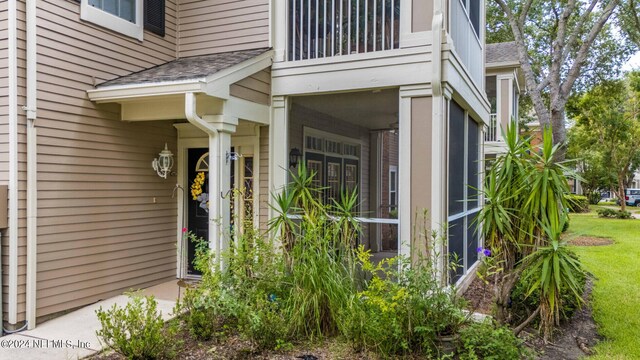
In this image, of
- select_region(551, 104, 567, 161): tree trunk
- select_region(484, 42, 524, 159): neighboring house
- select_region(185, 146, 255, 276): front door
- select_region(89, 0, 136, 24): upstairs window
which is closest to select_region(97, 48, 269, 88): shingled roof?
select_region(89, 0, 136, 24): upstairs window

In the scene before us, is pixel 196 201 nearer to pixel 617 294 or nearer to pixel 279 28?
pixel 279 28

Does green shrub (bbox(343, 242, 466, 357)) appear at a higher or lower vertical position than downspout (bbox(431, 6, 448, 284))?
lower

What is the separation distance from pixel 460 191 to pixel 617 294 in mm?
2577

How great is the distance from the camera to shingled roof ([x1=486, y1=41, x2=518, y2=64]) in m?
13.7

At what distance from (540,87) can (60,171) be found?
11469mm

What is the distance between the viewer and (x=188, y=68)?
536cm

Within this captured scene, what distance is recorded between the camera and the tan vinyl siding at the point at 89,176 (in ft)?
15.1

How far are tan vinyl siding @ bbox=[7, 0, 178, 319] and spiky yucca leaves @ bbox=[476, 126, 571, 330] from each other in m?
4.35

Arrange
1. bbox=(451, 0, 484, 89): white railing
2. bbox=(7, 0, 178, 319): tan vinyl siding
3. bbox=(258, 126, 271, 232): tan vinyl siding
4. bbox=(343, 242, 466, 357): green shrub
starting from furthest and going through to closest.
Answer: bbox=(258, 126, 271, 232): tan vinyl siding < bbox=(451, 0, 484, 89): white railing < bbox=(7, 0, 178, 319): tan vinyl siding < bbox=(343, 242, 466, 357): green shrub

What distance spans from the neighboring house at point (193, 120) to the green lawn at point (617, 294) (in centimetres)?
176

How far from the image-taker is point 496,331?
3.67m

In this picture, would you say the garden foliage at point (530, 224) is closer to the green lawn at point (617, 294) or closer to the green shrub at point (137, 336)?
the green lawn at point (617, 294)

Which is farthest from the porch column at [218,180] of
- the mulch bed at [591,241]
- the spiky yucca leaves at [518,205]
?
the mulch bed at [591,241]

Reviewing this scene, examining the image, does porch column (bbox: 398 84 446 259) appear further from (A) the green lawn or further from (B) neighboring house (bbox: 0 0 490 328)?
(A) the green lawn
